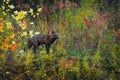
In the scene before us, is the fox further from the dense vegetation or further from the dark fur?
the dense vegetation

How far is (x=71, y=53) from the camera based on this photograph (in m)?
7.81

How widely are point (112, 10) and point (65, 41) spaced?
9.30ft

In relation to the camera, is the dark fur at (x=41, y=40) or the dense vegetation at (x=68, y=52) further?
the dark fur at (x=41, y=40)

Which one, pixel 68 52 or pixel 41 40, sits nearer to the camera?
pixel 41 40

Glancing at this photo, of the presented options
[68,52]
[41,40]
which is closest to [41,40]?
[41,40]

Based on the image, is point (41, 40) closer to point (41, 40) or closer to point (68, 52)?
point (41, 40)

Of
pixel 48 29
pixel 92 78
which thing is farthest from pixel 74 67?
pixel 48 29

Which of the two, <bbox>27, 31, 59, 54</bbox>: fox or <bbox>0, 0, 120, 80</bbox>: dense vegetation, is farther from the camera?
<bbox>27, 31, 59, 54</bbox>: fox

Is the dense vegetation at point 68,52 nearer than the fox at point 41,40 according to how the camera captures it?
Yes

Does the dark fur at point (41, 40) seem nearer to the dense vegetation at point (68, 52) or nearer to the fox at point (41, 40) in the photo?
the fox at point (41, 40)

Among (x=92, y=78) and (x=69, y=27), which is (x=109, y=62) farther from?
(x=69, y=27)

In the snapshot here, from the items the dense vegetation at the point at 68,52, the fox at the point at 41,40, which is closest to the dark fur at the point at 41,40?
the fox at the point at 41,40

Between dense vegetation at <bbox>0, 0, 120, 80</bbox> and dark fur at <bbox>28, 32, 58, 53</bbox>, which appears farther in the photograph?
dark fur at <bbox>28, 32, 58, 53</bbox>

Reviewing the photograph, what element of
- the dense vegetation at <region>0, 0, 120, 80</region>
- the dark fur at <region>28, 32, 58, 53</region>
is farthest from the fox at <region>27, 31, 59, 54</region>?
the dense vegetation at <region>0, 0, 120, 80</region>
